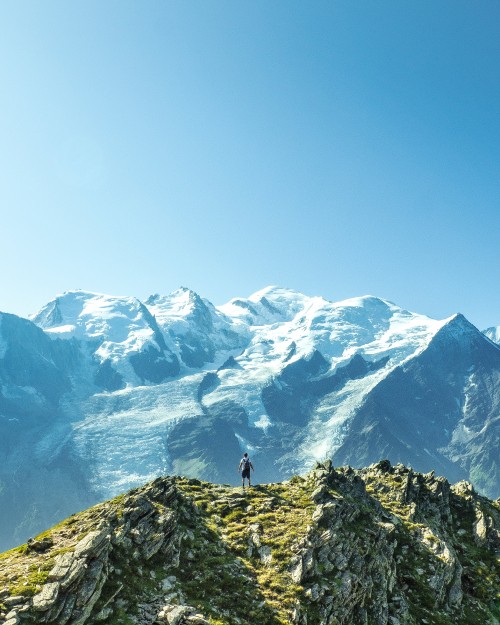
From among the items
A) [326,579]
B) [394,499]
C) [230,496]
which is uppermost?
[394,499]

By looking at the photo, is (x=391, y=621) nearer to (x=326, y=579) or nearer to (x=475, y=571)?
(x=326, y=579)

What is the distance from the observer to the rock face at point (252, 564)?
2377cm

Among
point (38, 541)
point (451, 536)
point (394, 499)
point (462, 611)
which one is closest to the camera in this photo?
point (38, 541)

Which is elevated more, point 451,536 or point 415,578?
point 451,536

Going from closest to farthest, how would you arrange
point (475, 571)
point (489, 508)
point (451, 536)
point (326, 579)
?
point (326, 579) < point (475, 571) < point (451, 536) < point (489, 508)

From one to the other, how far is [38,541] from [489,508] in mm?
54412

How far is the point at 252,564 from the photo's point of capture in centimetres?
3161

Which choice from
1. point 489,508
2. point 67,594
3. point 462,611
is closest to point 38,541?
point 67,594

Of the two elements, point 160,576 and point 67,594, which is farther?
point 160,576

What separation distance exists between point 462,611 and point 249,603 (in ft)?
69.0

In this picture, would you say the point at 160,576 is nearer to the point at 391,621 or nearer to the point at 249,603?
the point at 249,603

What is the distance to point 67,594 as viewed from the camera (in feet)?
75.0

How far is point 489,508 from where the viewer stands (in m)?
58.8

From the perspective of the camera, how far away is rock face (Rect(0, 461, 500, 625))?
78.0 feet
